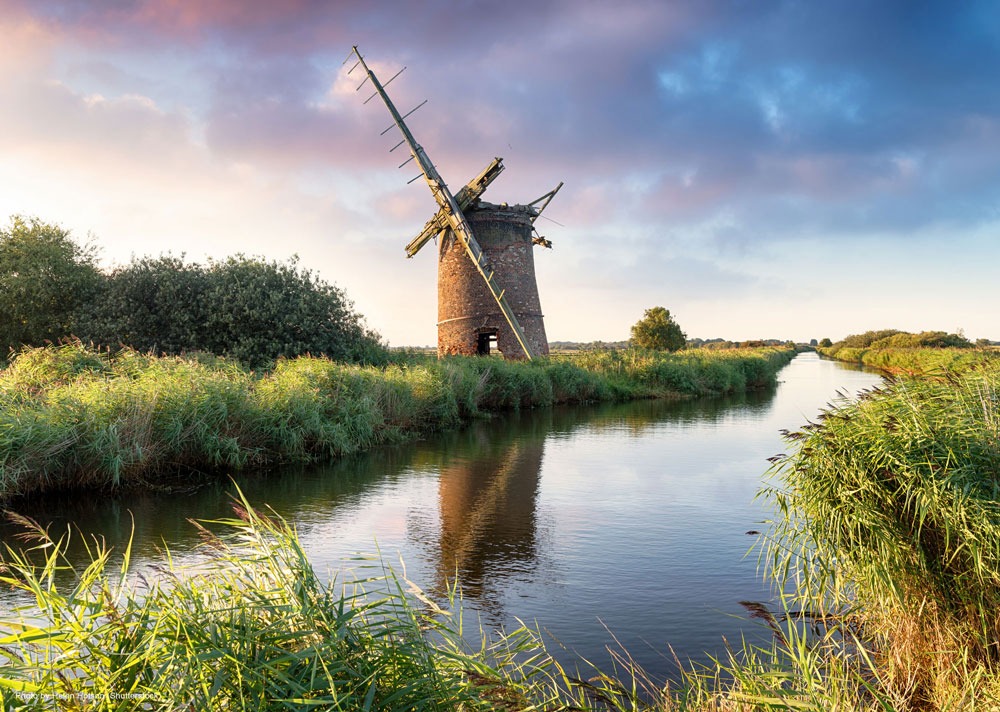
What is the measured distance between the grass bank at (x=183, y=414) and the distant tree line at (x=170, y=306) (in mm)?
3478

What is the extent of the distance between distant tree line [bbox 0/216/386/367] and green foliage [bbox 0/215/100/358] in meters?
0.03

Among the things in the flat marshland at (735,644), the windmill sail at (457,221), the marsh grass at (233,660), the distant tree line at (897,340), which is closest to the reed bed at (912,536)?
the flat marshland at (735,644)

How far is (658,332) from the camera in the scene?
5238cm

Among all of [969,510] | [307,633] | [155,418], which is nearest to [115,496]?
[155,418]

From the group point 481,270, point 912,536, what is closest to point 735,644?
point 912,536

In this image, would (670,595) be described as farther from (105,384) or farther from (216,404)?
(105,384)

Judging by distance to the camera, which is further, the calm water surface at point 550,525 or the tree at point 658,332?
the tree at point 658,332

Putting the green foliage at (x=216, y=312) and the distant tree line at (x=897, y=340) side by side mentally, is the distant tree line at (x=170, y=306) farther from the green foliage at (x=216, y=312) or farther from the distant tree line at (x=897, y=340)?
the distant tree line at (x=897, y=340)

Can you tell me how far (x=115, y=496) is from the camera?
368 inches

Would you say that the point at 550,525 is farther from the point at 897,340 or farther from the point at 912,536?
the point at 897,340

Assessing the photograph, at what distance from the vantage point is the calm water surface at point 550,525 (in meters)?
5.46

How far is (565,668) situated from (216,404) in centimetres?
830

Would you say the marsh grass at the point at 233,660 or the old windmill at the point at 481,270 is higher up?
the old windmill at the point at 481,270

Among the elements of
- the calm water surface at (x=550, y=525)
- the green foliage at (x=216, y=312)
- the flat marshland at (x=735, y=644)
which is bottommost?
the calm water surface at (x=550, y=525)
